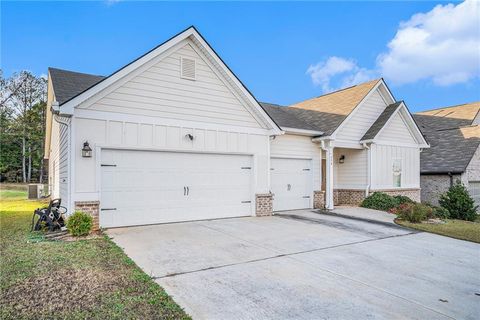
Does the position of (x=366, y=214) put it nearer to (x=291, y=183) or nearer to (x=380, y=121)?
(x=291, y=183)

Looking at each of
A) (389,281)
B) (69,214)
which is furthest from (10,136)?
(389,281)

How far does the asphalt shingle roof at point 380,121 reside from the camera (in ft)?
45.4

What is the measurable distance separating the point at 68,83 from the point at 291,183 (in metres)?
9.11

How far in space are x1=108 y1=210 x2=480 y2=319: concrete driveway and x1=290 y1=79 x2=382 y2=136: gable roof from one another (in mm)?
5813

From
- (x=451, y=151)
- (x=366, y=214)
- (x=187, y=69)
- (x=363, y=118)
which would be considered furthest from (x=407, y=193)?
(x=187, y=69)

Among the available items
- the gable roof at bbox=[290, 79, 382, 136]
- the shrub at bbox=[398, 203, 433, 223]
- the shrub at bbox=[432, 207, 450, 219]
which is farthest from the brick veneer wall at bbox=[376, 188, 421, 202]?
the gable roof at bbox=[290, 79, 382, 136]

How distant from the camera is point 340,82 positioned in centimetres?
2684

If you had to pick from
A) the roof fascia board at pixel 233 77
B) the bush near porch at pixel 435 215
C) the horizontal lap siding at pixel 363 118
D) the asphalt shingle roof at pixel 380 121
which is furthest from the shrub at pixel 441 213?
the roof fascia board at pixel 233 77

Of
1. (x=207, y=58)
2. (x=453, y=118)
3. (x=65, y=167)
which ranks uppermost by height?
(x=453, y=118)

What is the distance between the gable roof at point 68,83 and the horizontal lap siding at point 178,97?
1845mm

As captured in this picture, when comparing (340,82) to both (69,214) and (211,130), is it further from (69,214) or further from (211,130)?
(69,214)

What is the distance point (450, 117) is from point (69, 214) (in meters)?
25.8

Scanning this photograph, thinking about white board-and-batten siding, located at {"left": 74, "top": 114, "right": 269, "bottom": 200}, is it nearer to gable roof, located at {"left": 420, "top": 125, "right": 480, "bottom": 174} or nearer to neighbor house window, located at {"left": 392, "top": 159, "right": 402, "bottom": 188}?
neighbor house window, located at {"left": 392, "top": 159, "right": 402, "bottom": 188}

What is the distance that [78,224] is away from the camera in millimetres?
7102
